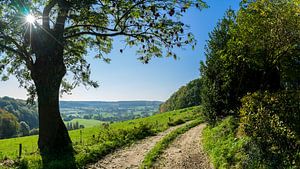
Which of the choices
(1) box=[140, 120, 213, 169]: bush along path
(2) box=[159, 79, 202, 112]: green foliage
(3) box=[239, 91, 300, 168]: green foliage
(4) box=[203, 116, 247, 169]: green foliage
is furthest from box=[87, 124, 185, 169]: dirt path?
(2) box=[159, 79, 202, 112]: green foliage

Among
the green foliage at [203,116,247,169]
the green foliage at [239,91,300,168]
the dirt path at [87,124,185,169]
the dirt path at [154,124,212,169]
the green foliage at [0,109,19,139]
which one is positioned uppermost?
the green foliage at [239,91,300,168]

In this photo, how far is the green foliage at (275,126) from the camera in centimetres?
1131

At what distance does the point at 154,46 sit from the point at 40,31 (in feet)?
22.0

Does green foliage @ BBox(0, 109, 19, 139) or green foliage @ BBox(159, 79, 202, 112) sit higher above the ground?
green foliage @ BBox(159, 79, 202, 112)

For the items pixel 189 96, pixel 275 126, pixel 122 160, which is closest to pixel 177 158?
pixel 122 160

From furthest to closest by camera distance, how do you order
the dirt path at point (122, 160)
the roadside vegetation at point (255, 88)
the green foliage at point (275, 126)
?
the dirt path at point (122, 160) → the roadside vegetation at point (255, 88) → the green foliage at point (275, 126)

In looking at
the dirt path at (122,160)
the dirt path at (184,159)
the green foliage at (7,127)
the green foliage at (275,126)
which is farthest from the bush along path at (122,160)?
the green foliage at (7,127)

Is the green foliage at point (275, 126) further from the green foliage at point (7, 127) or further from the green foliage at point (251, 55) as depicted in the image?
Result: the green foliage at point (7, 127)

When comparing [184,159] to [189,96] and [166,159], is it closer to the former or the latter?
[166,159]

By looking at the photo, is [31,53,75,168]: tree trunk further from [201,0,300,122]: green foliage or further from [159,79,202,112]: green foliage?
[159,79,202,112]: green foliage

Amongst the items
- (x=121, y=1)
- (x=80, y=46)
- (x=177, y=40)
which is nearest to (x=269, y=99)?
(x=177, y=40)

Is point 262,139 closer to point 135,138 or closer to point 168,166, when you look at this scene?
point 168,166

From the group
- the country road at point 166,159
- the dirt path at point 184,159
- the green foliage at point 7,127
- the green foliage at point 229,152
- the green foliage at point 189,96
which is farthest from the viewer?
the green foliage at point 189,96

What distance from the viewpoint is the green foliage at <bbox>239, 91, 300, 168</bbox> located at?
445 inches
